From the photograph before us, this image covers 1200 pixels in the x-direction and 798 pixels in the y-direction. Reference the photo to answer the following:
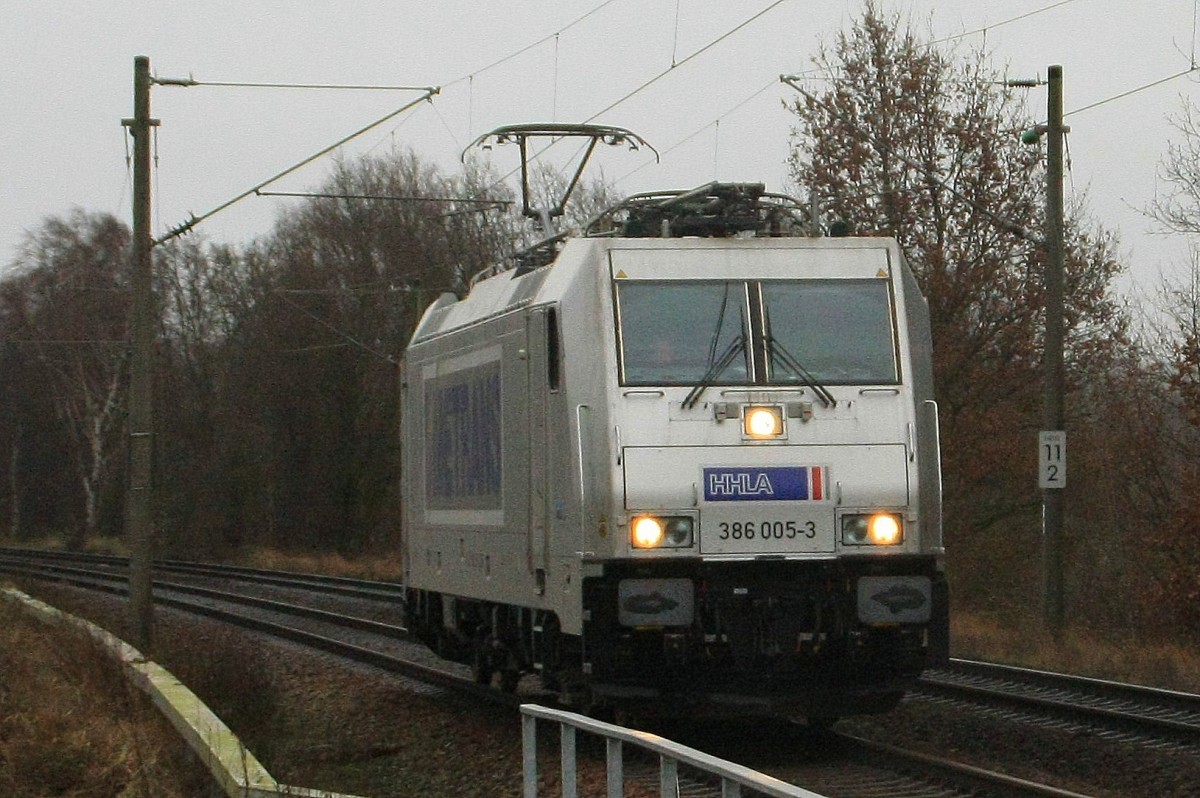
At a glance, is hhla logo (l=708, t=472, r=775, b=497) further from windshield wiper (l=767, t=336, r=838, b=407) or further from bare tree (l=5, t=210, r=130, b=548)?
bare tree (l=5, t=210, r=130, b=548)

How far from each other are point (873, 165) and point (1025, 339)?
3.81m

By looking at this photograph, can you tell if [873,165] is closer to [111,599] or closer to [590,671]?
[111,599]

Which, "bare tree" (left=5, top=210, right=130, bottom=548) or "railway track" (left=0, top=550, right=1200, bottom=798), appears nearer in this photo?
"railway track" (left=0, top=550, right=1200, bottom=798)

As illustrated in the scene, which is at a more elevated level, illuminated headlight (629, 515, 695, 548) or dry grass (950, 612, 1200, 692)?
illuminated headlight (629, 515, 695, 548)

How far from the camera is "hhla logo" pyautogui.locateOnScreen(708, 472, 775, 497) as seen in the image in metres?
11.0

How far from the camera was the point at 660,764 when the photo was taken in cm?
636

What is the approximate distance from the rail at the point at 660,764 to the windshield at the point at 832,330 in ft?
12.4

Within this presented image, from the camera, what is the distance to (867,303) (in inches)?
463

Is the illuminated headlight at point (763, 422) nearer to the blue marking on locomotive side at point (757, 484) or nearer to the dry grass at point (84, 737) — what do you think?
the blue marking on locomotive side at point (757, 484)

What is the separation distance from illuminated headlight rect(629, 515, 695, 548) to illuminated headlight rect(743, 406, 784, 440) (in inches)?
27.2

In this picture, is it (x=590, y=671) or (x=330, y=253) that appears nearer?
(x=590, y=671)

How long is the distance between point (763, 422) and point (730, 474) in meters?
0.42

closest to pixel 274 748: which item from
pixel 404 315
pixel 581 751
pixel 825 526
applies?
pixel 581 751

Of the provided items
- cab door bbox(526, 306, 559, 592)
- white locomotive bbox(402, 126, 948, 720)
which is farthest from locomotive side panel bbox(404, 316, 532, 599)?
white locomotive bbox(402, 126, 948, 720)
